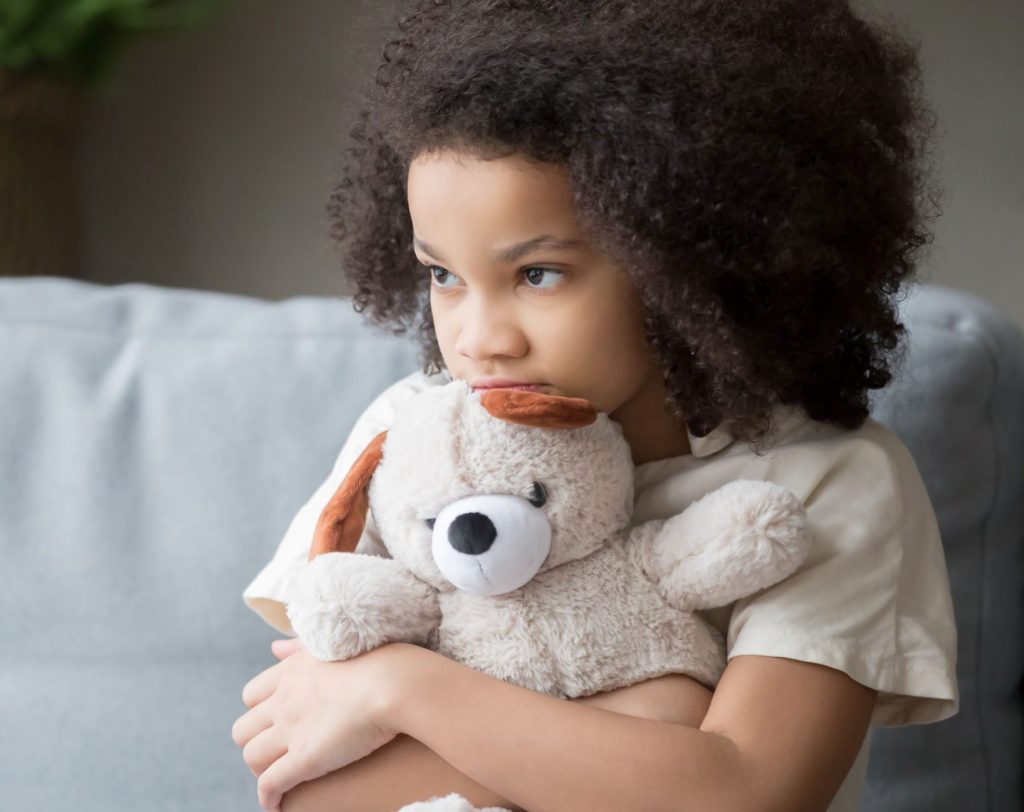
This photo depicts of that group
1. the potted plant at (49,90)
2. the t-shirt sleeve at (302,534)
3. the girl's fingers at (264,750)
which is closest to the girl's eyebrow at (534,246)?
the t-shirt sleeve at (302,534)

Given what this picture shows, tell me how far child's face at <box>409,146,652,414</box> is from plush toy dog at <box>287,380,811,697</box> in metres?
0.03

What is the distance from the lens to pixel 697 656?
30.0 inches

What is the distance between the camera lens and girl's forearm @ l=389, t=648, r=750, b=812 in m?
0.70

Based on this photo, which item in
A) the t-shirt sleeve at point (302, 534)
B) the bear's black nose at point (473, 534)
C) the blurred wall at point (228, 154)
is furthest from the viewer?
the blurred wall at point (228, 154)

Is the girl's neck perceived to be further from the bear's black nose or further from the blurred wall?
the blurred wall

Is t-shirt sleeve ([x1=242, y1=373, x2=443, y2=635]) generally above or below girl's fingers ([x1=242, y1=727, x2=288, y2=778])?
above

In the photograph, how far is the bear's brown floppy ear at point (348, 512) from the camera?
2.57 feet

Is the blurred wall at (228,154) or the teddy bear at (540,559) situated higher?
the blurred wall at (228,154)

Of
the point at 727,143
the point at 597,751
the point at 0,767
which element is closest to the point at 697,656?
the point at 597,751

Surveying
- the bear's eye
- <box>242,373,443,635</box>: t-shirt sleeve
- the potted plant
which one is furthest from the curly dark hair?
the potted plant

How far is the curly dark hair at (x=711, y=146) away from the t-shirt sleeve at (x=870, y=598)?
0.05 meters

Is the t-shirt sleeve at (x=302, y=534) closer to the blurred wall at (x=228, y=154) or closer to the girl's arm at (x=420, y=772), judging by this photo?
the girl's arm at (x=420, y=772)

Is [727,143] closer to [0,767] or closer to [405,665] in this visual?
[405,665]

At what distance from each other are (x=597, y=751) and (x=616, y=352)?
0.81ft
